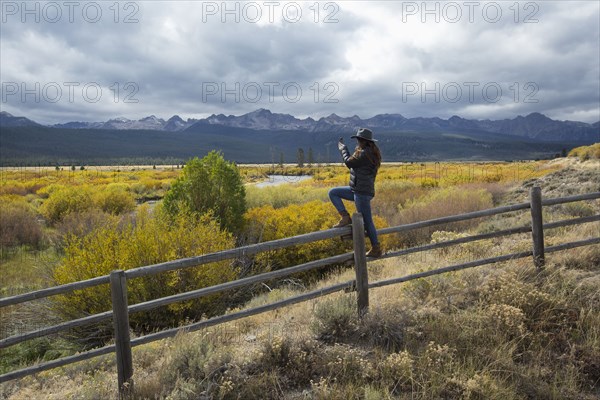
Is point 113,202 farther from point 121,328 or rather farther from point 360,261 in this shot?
point 360,261

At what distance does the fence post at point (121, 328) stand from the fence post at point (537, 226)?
5.84 metres

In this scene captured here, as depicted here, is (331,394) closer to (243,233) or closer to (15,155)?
(243,233)

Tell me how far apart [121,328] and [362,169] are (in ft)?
11.4

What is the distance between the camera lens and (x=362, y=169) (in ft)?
18.4

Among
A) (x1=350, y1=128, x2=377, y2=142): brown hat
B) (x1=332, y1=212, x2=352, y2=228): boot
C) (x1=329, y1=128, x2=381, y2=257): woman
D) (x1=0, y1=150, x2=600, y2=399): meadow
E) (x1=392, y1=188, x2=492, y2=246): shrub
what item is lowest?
(x1=0, y1=150, x2=600, y2=399): meadow

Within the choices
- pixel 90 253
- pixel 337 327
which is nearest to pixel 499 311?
pixel 337 327

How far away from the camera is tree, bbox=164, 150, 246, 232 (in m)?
12.2

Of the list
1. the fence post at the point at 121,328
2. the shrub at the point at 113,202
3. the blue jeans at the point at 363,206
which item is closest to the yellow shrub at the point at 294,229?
the blue jeans at the point at 363,206

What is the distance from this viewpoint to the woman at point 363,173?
18.0ft

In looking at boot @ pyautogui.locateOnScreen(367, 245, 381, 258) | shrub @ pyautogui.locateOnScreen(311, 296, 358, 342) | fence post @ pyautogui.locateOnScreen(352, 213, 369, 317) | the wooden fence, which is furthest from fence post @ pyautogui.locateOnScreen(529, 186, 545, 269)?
shrub @ pyautogui.locateOnScreen(311, 296, 358, 342)

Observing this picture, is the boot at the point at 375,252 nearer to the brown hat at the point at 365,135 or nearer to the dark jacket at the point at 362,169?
the dark jacket at the point at 362,169

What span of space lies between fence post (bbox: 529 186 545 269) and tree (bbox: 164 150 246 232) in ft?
26.4

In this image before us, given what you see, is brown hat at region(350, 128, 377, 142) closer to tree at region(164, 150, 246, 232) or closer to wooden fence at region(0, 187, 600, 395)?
wooden fence at region(0, 187, 600, 395)

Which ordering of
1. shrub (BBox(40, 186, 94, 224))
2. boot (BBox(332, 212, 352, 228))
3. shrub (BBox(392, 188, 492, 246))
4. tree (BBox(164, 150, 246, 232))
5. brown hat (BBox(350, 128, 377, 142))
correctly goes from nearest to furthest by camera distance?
brown hat (BBox(350, 128, 377, 142))
boot (BBox(332, 212, 352, 228))
tree (BBox(164, 150, 246, 232))
shrub (BBox(392, 188, 492, 246))
shrub (BBox(40, 186, 94, 224))
